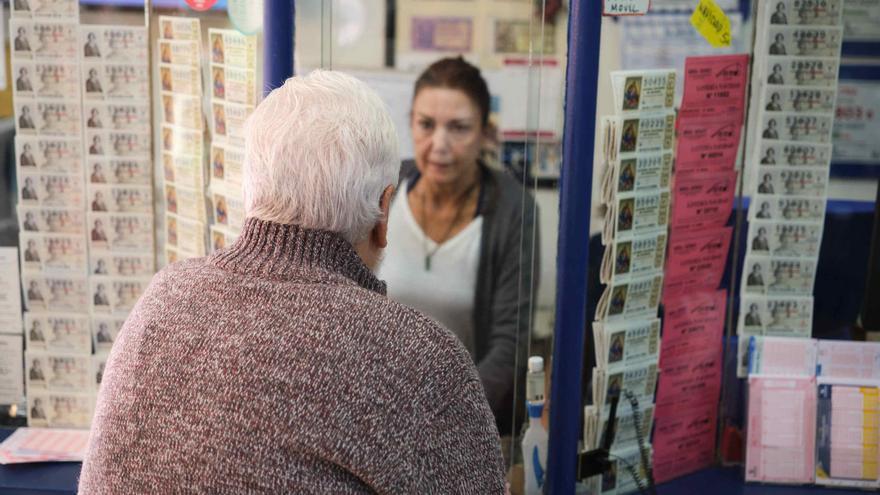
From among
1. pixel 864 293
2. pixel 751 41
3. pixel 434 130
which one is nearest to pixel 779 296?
pixel 864 293

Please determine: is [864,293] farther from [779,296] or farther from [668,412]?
[668,412]

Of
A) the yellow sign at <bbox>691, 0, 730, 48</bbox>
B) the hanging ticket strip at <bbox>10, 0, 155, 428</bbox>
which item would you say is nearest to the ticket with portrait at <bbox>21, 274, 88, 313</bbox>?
the hanging ticket strip at <bbox>10, 0, 155, 428</bbox>

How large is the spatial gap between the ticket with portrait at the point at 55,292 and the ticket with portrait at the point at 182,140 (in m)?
0.44

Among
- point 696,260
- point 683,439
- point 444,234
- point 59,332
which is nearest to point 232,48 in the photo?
point 444,234

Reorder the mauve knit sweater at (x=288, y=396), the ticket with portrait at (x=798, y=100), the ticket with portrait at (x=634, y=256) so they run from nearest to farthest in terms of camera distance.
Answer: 1. the mauve knit sweater at (x=288, y=396)
2. the ticket with portrait at (x=634, y=256)
3. the ticket with portrait at (x=798, y=100)

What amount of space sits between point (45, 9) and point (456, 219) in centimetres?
122

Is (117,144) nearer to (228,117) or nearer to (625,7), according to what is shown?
(228,117)

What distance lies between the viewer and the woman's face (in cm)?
294

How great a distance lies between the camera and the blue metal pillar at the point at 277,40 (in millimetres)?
2381

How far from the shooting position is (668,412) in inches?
104

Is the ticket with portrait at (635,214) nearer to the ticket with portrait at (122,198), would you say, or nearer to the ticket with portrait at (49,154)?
the ticket with portrait at (122,198)

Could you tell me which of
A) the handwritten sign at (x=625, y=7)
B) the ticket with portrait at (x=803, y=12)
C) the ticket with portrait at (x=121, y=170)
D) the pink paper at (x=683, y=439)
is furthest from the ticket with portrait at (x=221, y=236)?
the ticket with portrait at (x=803, y=12)

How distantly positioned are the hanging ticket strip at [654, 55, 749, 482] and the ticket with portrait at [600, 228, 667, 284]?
0.04m

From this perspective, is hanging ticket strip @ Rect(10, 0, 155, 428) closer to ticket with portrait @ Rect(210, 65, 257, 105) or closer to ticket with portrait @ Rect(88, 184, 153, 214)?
ticket with portrait @ Rect(88, 184, 153, 214)
